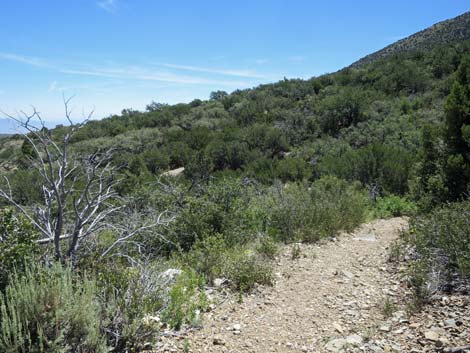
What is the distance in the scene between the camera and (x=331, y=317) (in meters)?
3.59

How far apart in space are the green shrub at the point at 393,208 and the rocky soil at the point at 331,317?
3425 mm

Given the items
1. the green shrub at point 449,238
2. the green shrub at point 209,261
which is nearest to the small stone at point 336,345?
the green shrub at point 449,238

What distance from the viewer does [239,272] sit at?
4.27 metres

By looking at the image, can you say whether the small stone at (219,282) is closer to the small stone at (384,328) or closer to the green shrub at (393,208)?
the small stone at (384,328)

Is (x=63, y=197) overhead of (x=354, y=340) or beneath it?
overhead

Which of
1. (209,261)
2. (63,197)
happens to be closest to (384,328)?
(209,261)

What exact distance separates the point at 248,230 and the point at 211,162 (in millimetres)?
12138

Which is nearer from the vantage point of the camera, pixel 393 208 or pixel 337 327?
pixel 337 327

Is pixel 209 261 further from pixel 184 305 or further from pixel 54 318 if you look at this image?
pixel 54 318

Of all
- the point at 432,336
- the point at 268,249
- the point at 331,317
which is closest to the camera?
the point at 432,336

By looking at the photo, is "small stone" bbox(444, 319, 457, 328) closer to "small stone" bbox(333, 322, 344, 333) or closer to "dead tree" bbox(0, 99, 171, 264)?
"small stone" bbox(333, 322, 344, 333)

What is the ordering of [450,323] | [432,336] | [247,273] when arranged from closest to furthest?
[432,336], [450,323], [247,273]

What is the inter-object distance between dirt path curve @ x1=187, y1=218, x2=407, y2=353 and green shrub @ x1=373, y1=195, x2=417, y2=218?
9.51ft

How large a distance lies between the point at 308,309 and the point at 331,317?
264 millimetres
